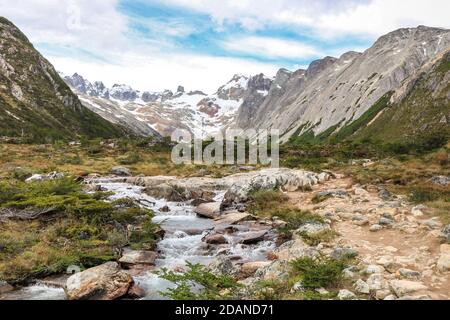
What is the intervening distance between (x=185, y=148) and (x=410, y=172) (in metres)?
43.3

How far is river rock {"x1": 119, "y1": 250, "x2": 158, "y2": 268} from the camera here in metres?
16.2

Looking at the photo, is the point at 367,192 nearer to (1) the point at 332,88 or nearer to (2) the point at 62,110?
(2) the point at 62,110

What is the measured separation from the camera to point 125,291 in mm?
13188

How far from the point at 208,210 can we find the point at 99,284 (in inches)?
583

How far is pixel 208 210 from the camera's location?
27.6 m

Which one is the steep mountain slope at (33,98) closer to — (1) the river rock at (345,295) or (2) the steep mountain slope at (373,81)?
(2) the steep mountain slope at (373,81)

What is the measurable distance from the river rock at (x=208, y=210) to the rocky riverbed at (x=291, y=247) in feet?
0.21

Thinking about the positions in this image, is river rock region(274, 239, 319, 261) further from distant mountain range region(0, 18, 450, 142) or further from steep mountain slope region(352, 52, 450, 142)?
steep mountain slope region(352, 52, 450, 142)

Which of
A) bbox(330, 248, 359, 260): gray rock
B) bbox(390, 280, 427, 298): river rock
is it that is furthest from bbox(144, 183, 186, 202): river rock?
bbox(390, 280, 427, 298): river rock

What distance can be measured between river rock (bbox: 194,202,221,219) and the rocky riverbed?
6 cm

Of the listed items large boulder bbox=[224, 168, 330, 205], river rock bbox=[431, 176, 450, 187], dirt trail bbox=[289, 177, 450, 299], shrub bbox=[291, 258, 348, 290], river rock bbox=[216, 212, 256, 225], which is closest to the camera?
dirt trail bbox=[289, 177, 450, 299]

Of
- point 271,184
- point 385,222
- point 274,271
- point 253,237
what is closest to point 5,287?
point 274,271
